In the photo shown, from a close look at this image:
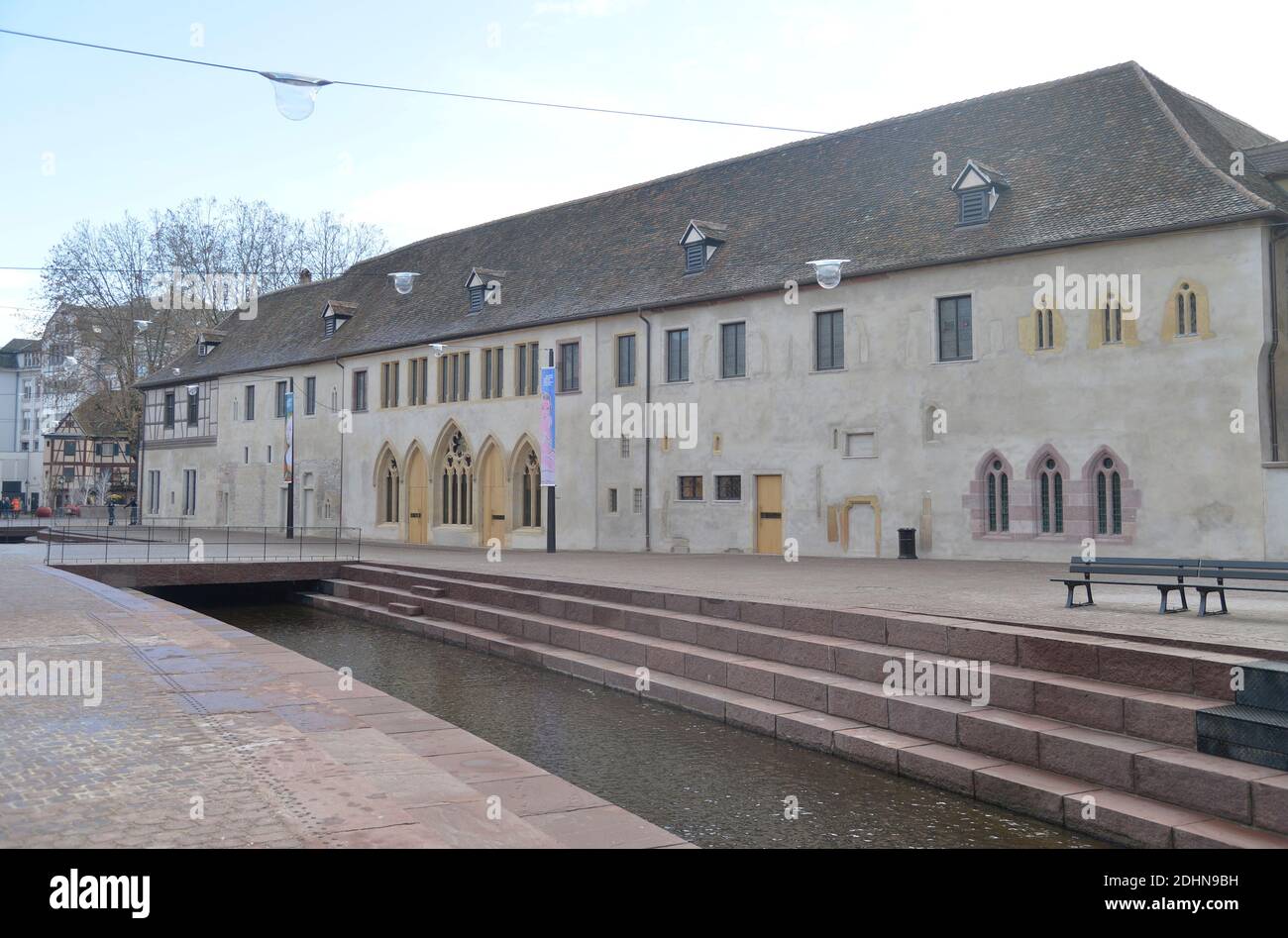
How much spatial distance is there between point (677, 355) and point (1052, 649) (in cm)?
2051

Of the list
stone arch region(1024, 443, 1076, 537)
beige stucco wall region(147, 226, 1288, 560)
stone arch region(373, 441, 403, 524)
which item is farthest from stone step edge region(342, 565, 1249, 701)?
stone arch region(373, 441, 403, 524)

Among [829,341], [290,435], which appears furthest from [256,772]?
[290,435]

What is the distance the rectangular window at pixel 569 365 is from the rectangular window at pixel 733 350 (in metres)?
5.44

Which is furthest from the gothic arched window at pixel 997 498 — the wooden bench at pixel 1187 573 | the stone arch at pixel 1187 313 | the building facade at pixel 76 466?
the building facade at pixel 76 466

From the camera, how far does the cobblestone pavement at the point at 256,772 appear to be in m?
5.75

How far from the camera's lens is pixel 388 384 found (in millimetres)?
39812

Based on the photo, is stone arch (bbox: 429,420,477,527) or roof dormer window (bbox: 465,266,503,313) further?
stone arch (bbox: 429,420,477,527)

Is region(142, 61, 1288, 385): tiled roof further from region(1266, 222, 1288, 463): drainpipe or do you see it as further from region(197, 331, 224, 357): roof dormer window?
region(197, 331, 224, 357): roof dormer window

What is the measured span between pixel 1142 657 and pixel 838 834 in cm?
331

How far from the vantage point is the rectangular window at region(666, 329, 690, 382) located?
2958 centimetres

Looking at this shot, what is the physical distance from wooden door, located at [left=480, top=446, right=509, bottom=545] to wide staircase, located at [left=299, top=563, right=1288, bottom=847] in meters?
18.3

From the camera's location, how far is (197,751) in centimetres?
733
